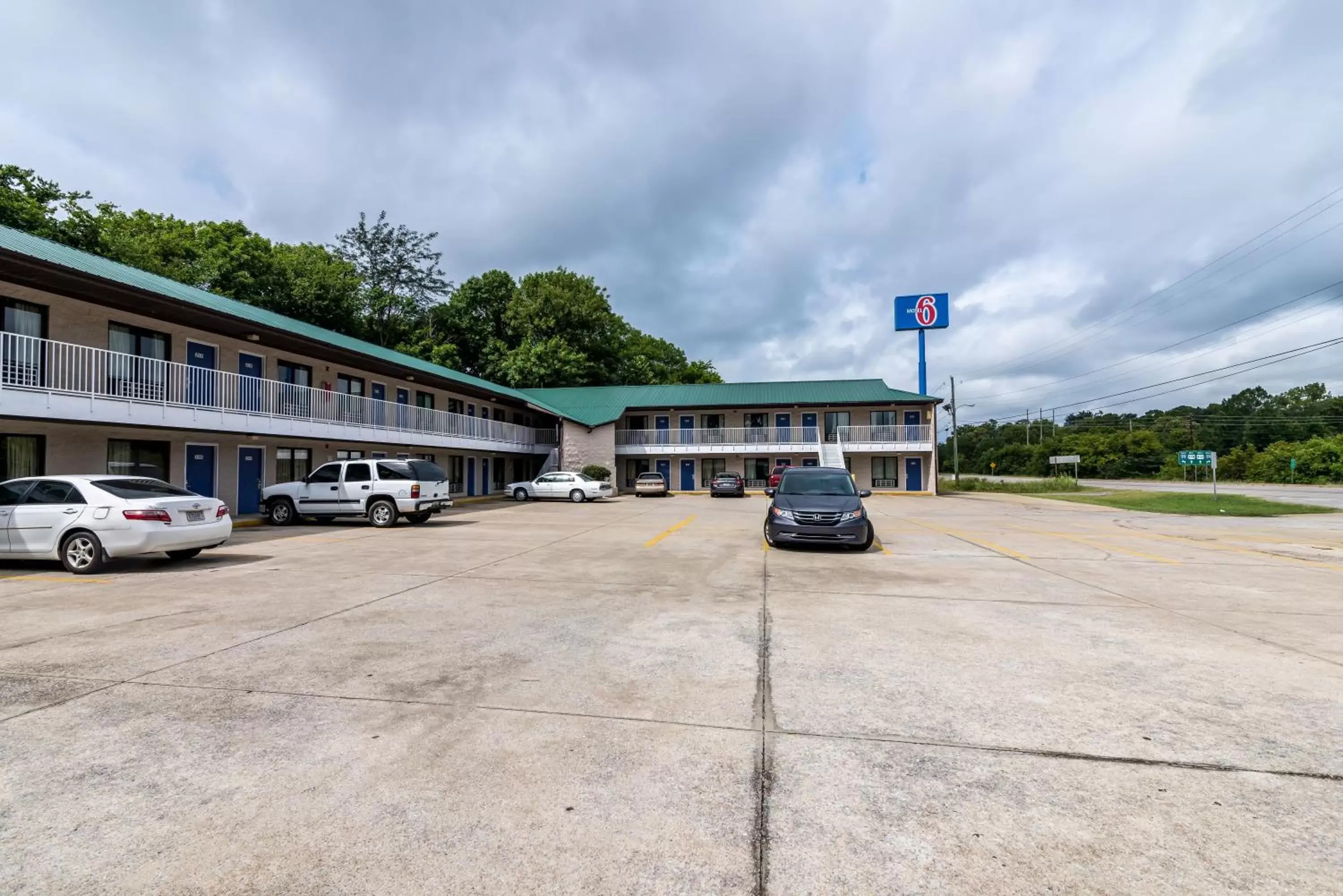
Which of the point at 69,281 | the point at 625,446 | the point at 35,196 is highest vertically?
the point at 35,196

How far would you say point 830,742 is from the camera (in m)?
3.50

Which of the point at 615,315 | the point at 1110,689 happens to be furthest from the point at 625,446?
the point at 1110,689

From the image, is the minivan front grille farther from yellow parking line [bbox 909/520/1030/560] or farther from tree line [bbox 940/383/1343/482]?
tree line [bbox 940/383/1343/482]

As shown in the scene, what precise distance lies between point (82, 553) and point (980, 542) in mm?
16421

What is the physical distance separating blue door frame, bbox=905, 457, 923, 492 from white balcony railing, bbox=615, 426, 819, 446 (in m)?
6.34

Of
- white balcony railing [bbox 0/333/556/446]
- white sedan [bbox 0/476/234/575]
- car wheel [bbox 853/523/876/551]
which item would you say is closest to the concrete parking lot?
white sedan [bbox 0/476/234/575]

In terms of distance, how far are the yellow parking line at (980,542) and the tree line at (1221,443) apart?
2590 inches

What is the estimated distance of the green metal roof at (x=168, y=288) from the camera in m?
12.9

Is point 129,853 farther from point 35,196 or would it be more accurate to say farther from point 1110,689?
point 35,196

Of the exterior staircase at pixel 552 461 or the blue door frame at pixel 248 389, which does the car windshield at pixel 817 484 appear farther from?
the exterior staircase at pixel 552 461

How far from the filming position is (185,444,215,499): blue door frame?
56.6 feet

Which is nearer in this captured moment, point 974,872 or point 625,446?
point 974,872

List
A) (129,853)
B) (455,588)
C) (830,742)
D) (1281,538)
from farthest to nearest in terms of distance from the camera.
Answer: (1281,538), (455,588), (830,742), (129,853)

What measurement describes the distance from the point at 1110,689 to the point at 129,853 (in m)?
5.71
